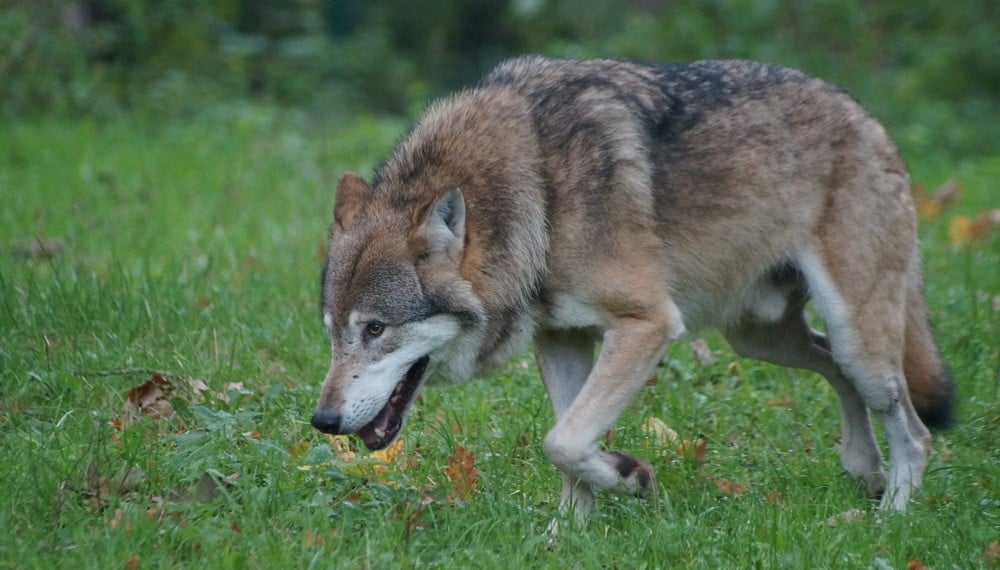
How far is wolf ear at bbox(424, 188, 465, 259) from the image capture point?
4250 millimetres

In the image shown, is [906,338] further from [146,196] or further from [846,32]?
[846,32]

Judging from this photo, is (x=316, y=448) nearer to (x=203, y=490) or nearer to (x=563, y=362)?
(x=203, y=490)

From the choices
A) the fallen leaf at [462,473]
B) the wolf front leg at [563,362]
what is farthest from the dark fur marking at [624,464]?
the fallen leaf at [462,473]

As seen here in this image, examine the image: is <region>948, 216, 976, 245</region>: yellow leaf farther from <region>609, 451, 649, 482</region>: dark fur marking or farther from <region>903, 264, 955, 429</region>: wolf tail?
<region>609, 451, 649, 482</region>: dark fur marking

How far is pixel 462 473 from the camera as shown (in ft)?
15.0

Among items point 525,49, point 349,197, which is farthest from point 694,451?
point 525,49

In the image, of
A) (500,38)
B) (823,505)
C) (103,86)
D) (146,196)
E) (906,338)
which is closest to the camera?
(823,505)

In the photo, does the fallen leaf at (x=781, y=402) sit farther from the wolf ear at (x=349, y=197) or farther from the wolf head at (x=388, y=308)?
the wolf ear at (x=349, y=197)

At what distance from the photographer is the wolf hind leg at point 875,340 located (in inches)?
191

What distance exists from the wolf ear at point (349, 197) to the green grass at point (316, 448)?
0.90 metres

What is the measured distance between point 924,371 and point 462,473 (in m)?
2.17

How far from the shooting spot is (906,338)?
5.25 m

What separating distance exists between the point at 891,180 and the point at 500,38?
1267 centimetres

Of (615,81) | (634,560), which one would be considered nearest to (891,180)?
(615,81)
